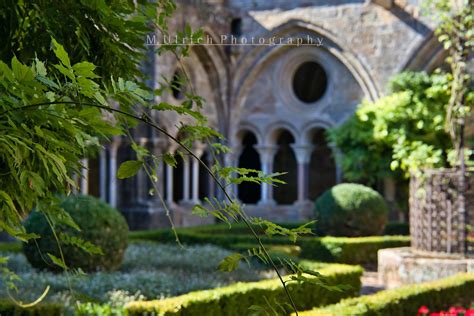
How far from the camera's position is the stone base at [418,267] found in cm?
977

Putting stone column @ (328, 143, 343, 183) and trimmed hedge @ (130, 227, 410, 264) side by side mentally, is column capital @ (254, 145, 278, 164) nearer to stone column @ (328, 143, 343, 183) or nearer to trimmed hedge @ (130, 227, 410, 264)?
stone column @ (328, 143, 343, 183)

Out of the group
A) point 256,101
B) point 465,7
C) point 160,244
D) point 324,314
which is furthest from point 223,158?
point 324,314

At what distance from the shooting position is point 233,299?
682cm

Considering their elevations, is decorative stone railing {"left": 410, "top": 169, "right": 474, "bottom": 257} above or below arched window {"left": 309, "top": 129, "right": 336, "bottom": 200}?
below

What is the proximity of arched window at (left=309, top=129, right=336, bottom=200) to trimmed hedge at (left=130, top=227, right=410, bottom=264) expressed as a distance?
10430 mm

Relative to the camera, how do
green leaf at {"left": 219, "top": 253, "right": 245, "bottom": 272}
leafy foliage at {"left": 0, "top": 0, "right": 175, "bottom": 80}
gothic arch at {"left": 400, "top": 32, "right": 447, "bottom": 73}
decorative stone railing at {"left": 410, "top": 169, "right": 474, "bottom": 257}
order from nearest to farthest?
green leaf at {"left": 219, "top": 253, "right": 245, "bottom": 272}, leafy foliage at {"left": 0, "top": 0, "right": 175, "bottom": 80}, decorative stone railing at {"left": 410, "top": 169, "right": 474, "bottom": 257}, gothic arch at {"left": 400, "top": 32, "right": 447, "bottom": 73}

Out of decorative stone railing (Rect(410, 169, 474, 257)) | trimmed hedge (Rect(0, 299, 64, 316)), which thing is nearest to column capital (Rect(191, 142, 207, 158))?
decorative stone railing (Rect(410, 169, 474, 257))

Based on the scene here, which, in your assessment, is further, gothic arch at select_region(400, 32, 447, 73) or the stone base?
gothic arch at select_region(400, 32, 447, 73)

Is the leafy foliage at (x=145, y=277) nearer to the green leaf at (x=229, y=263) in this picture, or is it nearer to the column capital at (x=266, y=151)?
the green leaf at (x=229, y=263)

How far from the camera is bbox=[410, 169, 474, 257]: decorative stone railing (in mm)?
10289

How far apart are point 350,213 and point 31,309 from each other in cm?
898

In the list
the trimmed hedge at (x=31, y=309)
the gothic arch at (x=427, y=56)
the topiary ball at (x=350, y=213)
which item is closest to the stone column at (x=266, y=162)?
the gothic arch at (x=427, y=56)

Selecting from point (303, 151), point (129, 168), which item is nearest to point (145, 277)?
point (129, 168)

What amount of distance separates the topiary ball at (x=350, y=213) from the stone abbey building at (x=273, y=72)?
4.45 meters
